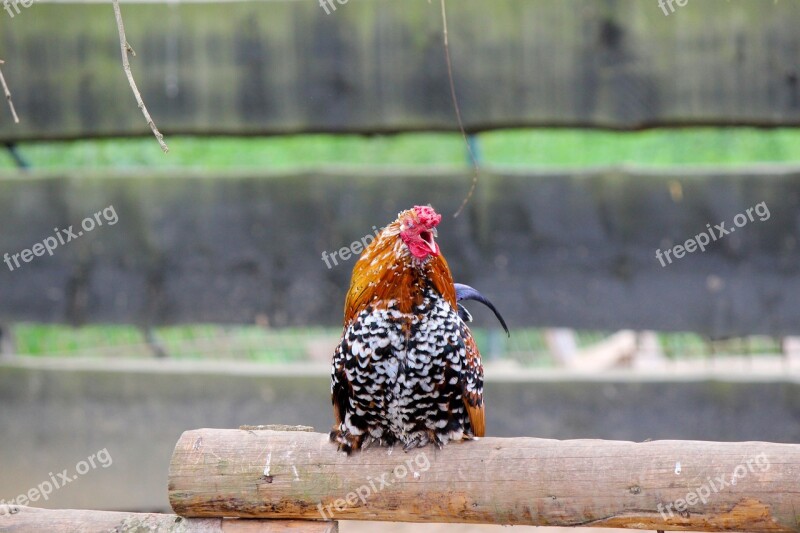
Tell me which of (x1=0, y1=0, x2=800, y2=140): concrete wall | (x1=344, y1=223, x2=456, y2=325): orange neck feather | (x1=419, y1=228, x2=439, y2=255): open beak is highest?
(x1=0, y1=0, x2=800, y2=140): concrete wall

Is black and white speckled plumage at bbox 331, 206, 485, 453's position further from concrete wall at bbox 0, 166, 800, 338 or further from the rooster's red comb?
concrete wall at bbox 0, 166, 800, 338

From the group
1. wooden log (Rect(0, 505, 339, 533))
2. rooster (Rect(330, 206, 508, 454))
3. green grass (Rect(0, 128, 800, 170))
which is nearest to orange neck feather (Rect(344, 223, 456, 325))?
rooster (Rect(330, 206, 508, 454))

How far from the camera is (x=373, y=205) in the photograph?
3408 mm

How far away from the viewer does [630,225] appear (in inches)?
131

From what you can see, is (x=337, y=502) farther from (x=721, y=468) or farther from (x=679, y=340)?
(x=679, y=340)

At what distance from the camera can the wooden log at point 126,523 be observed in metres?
2.01

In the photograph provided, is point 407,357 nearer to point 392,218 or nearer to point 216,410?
point 392,218

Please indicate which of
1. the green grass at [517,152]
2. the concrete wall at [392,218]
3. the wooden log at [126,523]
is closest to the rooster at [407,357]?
the wooden log at [126,523]

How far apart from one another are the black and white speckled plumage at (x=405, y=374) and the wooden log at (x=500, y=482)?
0.06 m

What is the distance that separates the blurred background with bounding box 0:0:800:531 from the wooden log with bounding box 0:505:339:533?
1469 mm

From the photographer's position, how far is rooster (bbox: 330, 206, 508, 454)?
2121mm

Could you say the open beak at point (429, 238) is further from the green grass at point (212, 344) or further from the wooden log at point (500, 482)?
the green grass at point (212, 344)

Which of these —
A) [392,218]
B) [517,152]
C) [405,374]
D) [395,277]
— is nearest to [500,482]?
[405,374]

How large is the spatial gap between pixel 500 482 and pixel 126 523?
0.83 metres
